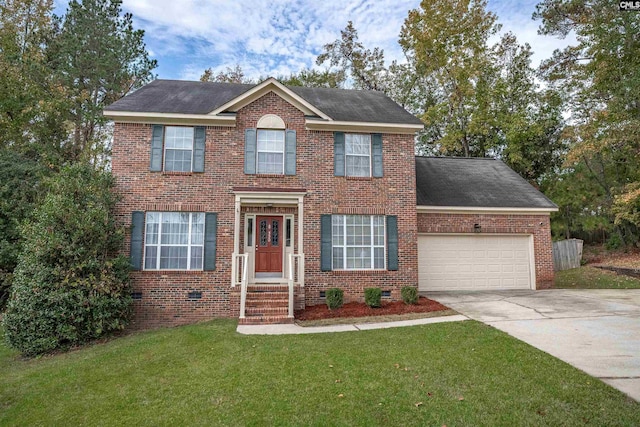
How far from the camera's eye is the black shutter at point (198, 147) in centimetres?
1025

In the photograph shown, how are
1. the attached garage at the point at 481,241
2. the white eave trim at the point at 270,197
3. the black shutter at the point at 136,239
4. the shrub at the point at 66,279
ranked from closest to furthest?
the shrub at the point at 66,279
the black shutter at the point at 136,239
the white eave trim at the point at 270,197
the attached garage at the point at 481,241

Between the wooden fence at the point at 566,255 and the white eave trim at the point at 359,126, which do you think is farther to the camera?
the wooden fence at the point at 566,255

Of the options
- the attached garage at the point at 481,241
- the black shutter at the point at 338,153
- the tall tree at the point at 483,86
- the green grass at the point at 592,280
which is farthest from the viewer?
the tall tree at the point at 483,86

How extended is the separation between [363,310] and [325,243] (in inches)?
85.9

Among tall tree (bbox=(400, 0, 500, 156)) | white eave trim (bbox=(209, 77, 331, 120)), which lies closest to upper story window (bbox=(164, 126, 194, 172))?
white eave trim (bbox=(209, 77, 331, 120))

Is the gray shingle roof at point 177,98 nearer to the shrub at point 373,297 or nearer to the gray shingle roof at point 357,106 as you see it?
the gray shingle roof at point 357,106

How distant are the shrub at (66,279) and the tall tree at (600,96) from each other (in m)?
19.1

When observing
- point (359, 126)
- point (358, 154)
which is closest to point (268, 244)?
point (358, 154)

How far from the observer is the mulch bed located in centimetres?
913

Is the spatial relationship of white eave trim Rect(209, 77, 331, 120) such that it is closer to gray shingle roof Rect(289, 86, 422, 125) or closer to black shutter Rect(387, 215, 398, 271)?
gray shingle roof Rect(289, 86, 422, 125)

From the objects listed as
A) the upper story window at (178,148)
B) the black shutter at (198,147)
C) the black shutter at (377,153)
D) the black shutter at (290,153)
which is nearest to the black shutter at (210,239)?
the black shutter at (198,147)

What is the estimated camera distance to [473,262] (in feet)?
39.8

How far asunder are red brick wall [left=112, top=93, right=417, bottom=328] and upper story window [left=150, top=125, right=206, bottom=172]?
21 cm

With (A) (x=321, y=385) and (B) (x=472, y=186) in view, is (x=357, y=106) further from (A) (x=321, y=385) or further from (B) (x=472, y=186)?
(A) (x=321, y=385)
